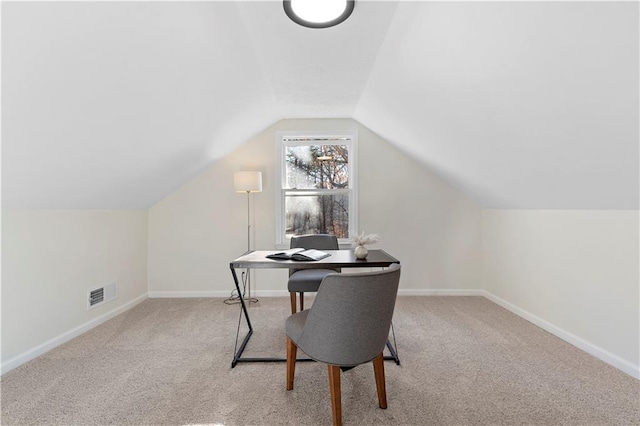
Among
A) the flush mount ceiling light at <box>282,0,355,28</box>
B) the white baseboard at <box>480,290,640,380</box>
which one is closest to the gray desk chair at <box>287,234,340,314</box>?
the flush mount ceiling light at <box>282,0,355,28</box>

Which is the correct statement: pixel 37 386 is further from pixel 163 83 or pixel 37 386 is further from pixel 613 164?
pixel 613 164

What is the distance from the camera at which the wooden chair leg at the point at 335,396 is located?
148 centimetres

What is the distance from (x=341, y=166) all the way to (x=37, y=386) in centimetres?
350

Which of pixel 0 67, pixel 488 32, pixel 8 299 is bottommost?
pixel 8 299

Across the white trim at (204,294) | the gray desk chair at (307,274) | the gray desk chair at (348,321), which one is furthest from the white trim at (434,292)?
the gray desk chair at (348,321)

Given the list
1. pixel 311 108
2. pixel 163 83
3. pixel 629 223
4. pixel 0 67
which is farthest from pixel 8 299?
pixel 629 223

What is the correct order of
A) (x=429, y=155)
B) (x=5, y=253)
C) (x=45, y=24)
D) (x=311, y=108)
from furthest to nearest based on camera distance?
1. (x=311, y=108)
2. (x=429, y=155)
3. (x=5, y=253)
4. (x=45, y=24)

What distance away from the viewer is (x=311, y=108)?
12.0ft

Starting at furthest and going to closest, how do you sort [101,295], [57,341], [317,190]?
1. [317,190]
2. [101,295]
3. [57,341]

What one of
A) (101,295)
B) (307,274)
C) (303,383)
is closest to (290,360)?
(303,383)

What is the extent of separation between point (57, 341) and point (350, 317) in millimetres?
2570

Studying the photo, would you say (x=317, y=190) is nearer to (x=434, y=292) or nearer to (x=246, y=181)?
(x=246, y=181)

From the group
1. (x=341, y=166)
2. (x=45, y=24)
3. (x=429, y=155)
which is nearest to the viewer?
(x=45, y=24)

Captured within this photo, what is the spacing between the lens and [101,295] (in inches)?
121
